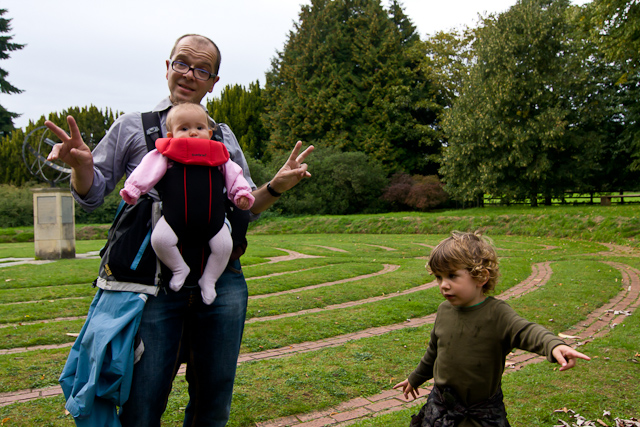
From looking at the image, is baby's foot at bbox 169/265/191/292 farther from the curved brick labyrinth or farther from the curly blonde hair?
the curved brick labyrinth

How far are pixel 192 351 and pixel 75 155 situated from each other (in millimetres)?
986

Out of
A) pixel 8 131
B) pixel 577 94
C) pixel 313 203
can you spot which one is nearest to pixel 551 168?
pixel 577 94

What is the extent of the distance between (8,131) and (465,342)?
48.7 m

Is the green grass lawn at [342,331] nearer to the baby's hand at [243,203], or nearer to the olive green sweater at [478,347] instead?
the olive green sweater at [478,347]

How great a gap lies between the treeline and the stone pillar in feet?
47.1

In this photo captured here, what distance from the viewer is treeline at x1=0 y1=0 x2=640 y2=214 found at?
2425 cm

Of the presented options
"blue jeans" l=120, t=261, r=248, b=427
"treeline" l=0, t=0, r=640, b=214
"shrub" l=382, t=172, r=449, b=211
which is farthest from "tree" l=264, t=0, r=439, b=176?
"blue jeans" l=120, t=261, r=248, b=427

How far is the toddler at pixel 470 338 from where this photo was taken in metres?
2.16

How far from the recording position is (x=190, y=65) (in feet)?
7.20

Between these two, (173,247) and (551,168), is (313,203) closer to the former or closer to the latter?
(551,168)

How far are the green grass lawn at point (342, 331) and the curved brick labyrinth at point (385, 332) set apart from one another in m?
0.10

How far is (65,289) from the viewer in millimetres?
8109

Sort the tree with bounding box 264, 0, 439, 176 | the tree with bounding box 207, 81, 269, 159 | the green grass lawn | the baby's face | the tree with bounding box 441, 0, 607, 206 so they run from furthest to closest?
the tree with bounding box 207, 81, 269, 159 → the tree with bounding box 264, 0, 439, 176 → the tree with bounding box 441, 0, 607, 206 → the green grass lawn → the baby's face

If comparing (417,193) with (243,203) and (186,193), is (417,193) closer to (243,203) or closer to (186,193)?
(243,203)
